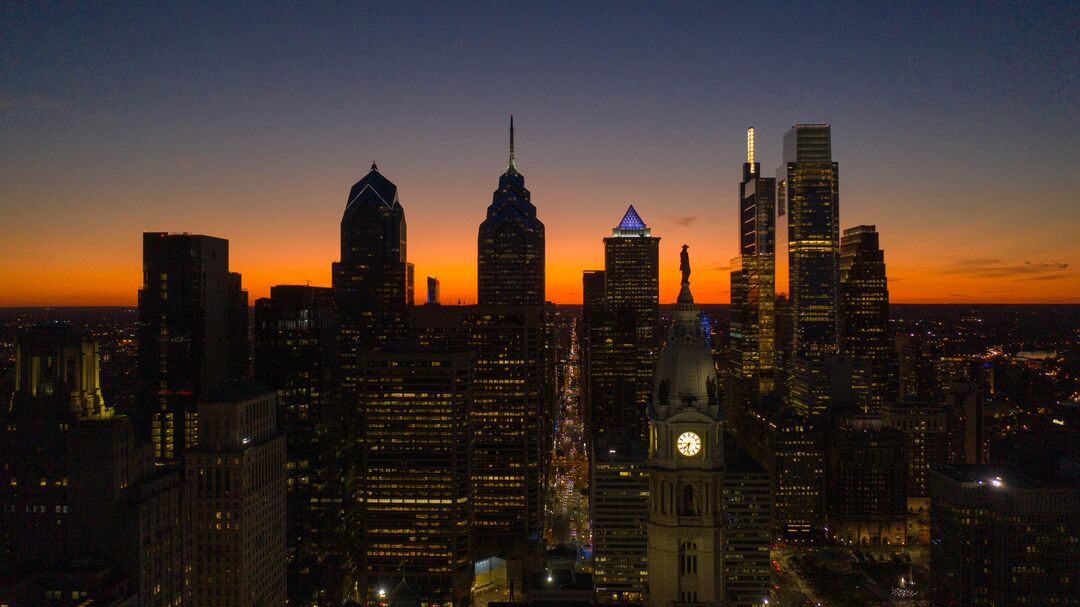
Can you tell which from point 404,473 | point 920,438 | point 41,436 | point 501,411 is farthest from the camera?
point 920,438

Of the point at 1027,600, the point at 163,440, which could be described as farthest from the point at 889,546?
the point at 163,440

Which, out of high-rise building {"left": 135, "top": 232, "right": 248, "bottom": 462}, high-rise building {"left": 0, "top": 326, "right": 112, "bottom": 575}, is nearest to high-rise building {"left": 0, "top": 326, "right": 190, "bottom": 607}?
high-rise building {"left": 0, "top": 326, "right": 112, "bottom": 575}

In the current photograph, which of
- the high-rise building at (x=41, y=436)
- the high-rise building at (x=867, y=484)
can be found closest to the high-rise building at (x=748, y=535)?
the high-rise building at (x=867, y=484)

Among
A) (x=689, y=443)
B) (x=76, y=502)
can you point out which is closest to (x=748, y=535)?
(x=76, y=502)

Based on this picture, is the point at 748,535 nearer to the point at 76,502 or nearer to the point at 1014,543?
the point at 1014,543

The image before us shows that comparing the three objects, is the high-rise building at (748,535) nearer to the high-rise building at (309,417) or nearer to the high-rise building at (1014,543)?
the high-rise building at (1014,543)

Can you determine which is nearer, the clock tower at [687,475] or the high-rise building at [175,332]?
the clock tower at [687,475]

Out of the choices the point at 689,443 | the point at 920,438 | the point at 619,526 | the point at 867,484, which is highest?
the point at 689,443
